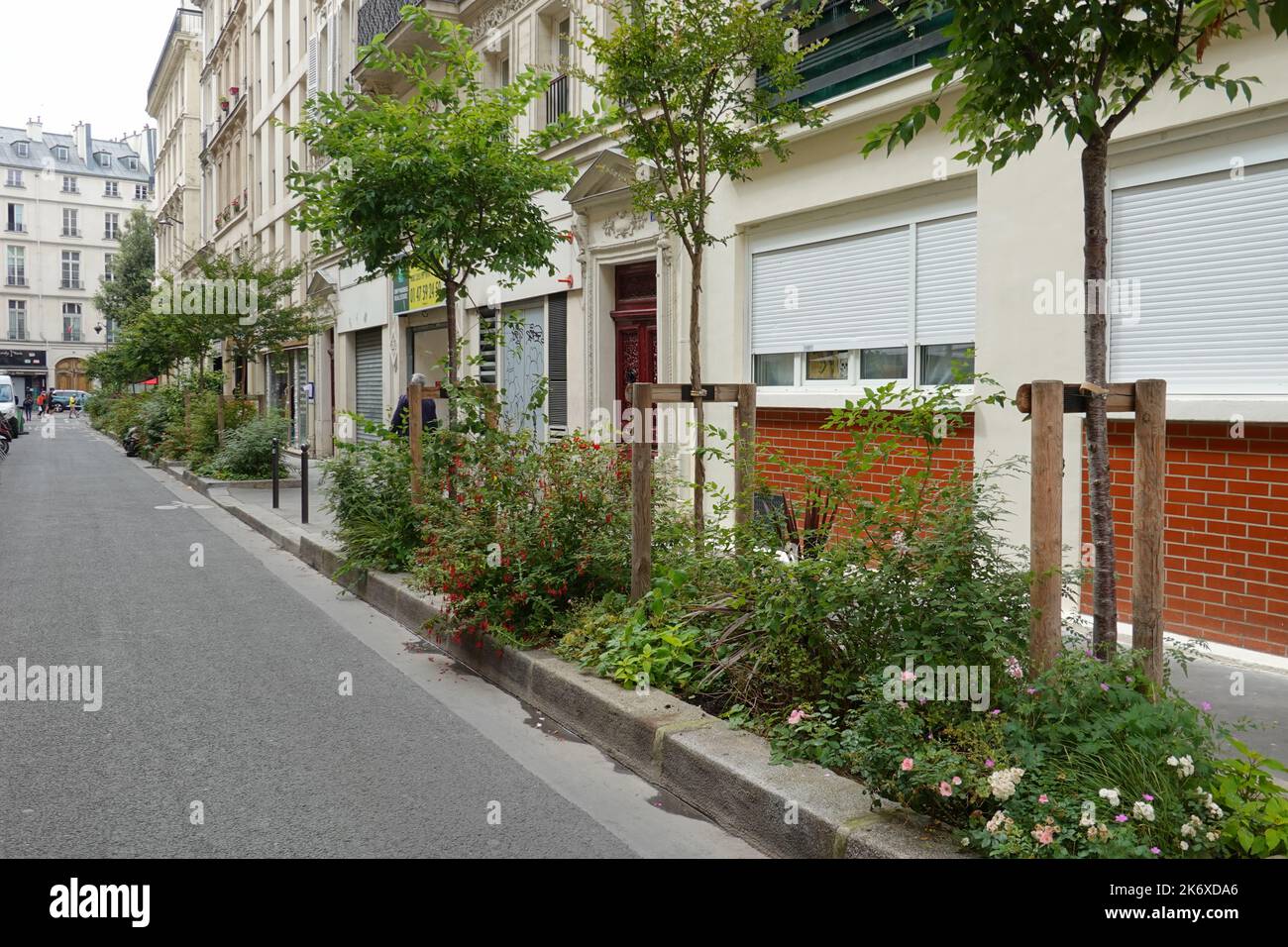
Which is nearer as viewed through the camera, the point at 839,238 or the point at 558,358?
the point at 839,238

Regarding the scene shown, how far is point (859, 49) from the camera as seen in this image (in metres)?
10.5

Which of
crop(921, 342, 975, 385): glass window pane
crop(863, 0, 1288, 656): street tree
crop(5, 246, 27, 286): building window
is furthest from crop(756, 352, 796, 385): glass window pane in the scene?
crop(5, 246, 27, 286): building window

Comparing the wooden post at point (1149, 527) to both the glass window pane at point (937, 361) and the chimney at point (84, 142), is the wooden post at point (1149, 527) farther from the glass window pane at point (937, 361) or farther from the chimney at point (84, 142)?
the chimney at point (84, 142)

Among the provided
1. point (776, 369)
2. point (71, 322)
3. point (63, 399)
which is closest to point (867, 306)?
point (776, 369)

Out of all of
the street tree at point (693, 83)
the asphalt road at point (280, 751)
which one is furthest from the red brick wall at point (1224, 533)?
the asphalt road at point (280, 751)

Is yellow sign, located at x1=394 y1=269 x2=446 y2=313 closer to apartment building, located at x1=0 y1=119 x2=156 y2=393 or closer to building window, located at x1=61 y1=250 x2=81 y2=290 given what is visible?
apartment building, located at x1=0 y1=119 x2=156 y2=393

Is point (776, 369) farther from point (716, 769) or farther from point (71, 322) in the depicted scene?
point (71, 322)

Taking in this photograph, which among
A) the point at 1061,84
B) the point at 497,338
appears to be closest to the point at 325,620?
the point at 497,338

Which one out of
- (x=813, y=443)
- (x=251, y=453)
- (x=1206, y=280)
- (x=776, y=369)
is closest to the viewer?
(x=1206, y=280)

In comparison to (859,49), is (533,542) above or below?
below

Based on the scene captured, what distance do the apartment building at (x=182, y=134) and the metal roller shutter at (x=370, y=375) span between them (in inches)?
952

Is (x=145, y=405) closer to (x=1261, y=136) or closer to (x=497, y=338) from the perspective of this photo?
(x=497, y=338)

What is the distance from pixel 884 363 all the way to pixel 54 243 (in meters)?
91.0

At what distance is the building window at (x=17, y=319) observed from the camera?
83750 mm
